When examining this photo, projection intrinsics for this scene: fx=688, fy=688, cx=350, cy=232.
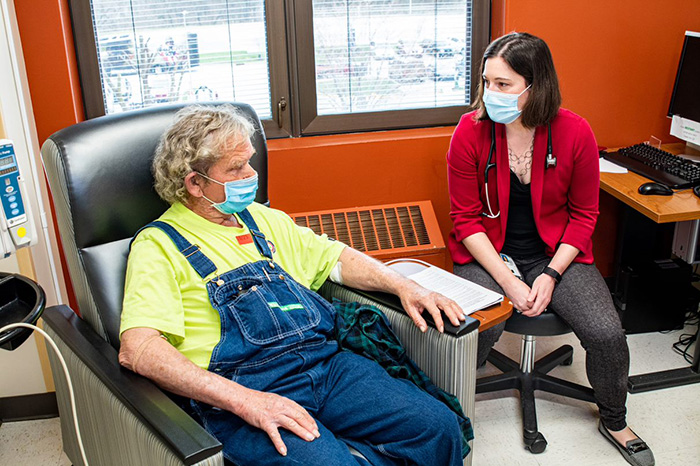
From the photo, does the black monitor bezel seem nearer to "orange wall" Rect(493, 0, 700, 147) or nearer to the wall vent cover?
"orange wall" Rect(493, 0, 700, 147)

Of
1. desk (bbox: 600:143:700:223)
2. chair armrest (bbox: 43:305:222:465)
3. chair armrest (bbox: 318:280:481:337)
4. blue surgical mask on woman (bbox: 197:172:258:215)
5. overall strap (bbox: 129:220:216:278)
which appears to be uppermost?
blue surgical mask on woman (bbox: 197:172:258:215)

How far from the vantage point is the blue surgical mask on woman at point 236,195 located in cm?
174

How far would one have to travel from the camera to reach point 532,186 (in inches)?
85.9

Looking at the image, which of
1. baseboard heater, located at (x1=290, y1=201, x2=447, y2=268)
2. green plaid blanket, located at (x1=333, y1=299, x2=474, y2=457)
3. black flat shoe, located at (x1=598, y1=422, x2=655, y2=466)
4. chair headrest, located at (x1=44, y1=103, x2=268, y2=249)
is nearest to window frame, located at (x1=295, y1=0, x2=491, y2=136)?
baseboard heater, located at (x1=290, y1=201, x2=447, y2=268)

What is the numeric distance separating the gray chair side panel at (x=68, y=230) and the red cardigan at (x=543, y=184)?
3.84 ft

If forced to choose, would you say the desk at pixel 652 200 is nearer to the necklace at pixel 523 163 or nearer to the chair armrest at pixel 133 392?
the necklace at pixel 523 163

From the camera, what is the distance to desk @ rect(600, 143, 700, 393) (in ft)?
7.22

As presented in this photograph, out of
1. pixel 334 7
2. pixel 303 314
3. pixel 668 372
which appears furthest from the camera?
pixel 334 7

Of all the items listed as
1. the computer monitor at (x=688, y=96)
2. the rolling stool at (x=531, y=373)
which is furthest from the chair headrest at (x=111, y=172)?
the computer monitor at (x=688, y=96)

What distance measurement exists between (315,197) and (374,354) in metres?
1.12

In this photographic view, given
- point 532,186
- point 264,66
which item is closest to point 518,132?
point 532,186

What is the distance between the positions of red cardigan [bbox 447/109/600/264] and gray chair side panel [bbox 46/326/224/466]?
124cm

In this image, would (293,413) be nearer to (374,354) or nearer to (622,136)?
(374,354)

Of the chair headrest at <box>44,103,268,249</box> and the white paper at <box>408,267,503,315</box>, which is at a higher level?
the chair headrest at <box>44,103,268,249</box>
